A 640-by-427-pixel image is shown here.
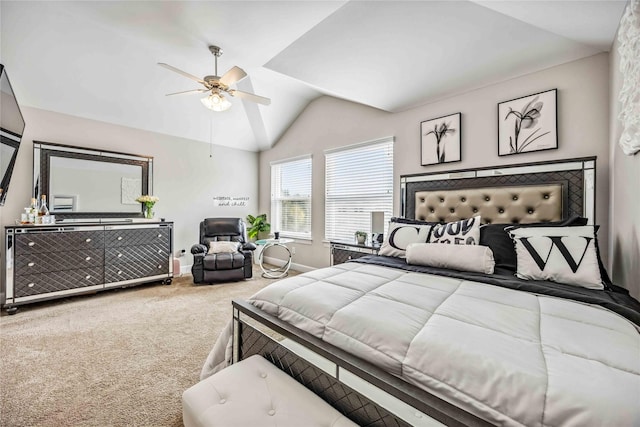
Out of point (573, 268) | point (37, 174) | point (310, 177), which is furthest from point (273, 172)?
point (573, 268)

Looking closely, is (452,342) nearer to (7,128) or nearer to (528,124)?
(528,124)

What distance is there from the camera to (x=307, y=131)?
470 cm

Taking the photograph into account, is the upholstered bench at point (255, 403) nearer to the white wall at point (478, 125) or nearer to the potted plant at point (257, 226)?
the white wall at point (478, 125)

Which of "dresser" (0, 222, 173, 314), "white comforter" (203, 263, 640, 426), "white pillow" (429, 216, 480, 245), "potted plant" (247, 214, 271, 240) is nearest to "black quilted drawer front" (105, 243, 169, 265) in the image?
"dresser" (0, 222, 173, 314)

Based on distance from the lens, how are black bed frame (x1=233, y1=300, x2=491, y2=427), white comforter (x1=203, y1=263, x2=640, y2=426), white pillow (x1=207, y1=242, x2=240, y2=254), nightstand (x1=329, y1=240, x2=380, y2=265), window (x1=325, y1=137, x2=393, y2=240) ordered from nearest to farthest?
white comforter (x1=203, y1=263, x2=640, y2=426)
black bed frame (x1=233, y1=300, x2=491, y2=427)
nightstand (x1=329, y1=240, x2=380, y2=265)
window (x1=325, y1=137, x2=393, y2=240)
white pillow (x1=207, y1=242, x2=240, y2=254)

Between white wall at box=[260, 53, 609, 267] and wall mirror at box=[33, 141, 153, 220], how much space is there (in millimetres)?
2824

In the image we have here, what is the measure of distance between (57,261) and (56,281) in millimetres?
240

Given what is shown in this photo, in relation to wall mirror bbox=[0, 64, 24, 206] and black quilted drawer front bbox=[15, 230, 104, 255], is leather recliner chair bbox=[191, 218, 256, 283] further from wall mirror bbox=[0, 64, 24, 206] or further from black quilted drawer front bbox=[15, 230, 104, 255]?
wall mirror bbox=[0, 64, 24, 206]

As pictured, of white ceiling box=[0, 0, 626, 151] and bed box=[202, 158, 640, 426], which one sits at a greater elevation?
white ceiling box=[0, 0, 626, 151]

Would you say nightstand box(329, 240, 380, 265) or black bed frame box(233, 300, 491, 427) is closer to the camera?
black bed frame box(233, 300, 491, 427)

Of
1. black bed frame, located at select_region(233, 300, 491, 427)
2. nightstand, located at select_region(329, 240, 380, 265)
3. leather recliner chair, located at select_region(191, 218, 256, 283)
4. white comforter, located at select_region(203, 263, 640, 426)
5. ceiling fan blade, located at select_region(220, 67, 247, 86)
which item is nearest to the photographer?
white comforter, located at select_region(203, 263, 640, 426)

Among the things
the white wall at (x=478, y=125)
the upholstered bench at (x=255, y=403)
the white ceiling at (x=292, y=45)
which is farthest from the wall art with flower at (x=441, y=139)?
the upholstered bench at (x=255, y=403)

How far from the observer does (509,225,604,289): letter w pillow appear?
5.12 ft

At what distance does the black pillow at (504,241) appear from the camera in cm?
195
